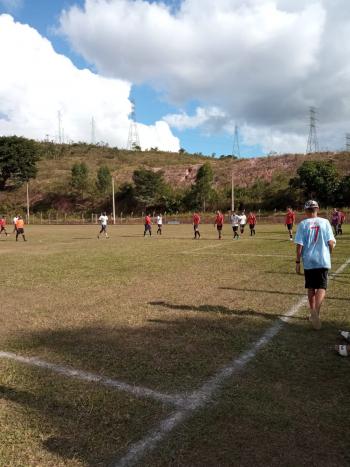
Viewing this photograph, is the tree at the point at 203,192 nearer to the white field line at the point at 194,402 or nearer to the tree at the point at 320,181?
the tree at the point at 320,181

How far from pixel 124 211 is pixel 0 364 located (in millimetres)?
68694

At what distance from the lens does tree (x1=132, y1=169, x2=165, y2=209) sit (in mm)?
66312

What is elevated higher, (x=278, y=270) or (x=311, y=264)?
(x=311, y=264)

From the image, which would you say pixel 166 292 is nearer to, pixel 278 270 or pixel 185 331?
pixel 185 331

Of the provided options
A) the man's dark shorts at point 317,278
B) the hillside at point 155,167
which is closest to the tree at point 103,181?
the hillside at point 155,167

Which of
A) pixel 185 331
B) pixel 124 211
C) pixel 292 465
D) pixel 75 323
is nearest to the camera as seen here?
pixel 292 465

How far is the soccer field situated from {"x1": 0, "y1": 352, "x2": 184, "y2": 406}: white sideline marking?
0.02 meters

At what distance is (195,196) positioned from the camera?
6341 cm

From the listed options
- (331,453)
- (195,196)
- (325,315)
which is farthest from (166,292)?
(195,196)

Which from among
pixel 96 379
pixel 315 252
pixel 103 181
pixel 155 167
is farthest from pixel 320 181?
pixel 96 379

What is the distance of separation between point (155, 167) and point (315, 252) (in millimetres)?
89320

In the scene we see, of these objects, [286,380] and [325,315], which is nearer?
[286,380]

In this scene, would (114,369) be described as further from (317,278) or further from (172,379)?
(317,278)

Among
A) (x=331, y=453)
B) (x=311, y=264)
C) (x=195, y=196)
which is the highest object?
(x=195, y=196)
